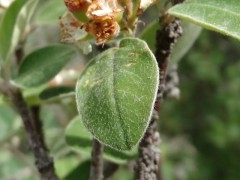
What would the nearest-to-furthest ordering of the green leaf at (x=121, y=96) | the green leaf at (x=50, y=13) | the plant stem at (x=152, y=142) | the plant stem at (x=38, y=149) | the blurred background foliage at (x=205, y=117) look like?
the green leaf at (x=121, y=96), the plant stem at (x=152, y=142), the plant stem at (x=38, y=149), the green leaf at (x=50, y=13), the blurred background foliage at (x=205, y=117)

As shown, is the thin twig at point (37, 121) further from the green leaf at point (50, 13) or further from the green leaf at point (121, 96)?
the green leaf at point (121, 96)

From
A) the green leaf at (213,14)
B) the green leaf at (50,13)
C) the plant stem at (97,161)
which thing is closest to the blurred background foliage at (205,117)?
the green leaf at (50,13)

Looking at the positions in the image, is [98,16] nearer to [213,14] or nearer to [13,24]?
[213,14]

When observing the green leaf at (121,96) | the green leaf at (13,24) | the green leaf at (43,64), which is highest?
the green leaf at (121,96)

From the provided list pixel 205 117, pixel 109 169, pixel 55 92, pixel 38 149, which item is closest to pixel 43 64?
pixel 55 92

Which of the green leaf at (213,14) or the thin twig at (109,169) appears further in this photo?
the thin twig at (109,169)

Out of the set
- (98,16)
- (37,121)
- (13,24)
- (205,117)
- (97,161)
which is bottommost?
(205,117)

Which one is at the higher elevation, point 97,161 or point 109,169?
point 97,161

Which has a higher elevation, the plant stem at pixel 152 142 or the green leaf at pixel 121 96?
the green leaf at pixel 121 96
